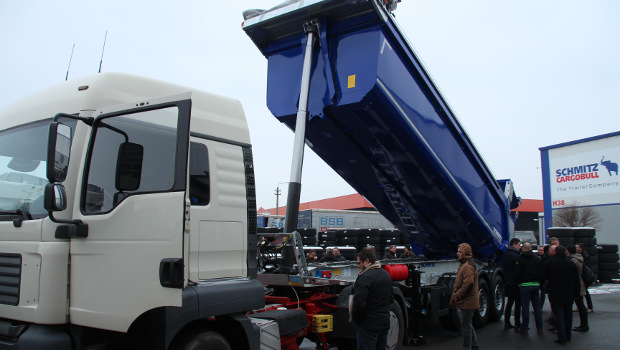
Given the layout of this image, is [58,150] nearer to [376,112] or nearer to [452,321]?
[376,112]

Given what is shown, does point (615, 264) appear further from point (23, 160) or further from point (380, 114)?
point (23, 160)

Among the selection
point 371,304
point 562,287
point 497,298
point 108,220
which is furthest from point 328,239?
point 108,220

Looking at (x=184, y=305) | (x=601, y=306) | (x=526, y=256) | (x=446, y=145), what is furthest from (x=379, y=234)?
(x=184, y=305)

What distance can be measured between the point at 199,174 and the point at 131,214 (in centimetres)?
61

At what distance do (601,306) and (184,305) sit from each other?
12.0m

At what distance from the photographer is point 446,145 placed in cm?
733

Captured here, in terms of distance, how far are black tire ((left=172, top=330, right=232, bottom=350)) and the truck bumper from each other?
2.53 ft

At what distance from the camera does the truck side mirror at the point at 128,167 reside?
11.3ft

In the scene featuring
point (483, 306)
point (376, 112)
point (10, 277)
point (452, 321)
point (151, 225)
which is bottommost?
point (452, 321)

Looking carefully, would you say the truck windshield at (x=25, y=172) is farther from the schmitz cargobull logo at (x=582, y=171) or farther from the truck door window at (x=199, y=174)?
the schmitz cargobull logo at (x=582, y=171)

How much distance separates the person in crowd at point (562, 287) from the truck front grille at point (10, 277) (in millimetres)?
7586

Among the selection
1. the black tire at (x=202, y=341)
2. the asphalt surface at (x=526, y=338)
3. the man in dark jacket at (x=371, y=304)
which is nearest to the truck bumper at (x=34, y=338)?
the black tire at (x=202, y=341)

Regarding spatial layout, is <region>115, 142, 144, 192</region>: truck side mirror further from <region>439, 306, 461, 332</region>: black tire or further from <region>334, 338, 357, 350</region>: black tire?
<region>439, 306, 461, 332</region>: black tire

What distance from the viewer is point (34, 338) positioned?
127 inches
